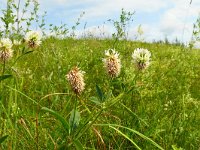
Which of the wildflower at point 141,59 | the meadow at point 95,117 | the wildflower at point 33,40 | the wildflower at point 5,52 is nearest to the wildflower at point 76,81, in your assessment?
the meadow at point 95,117

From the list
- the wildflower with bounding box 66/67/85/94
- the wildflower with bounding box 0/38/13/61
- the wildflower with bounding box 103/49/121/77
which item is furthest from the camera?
the wildflower with bounding box 0/38/13/61

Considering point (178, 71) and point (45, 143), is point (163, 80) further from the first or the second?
point (45, 143)

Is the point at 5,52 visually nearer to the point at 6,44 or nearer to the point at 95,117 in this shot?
the point at 6,44

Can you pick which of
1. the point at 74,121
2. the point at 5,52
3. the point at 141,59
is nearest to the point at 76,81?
the point at 74,121

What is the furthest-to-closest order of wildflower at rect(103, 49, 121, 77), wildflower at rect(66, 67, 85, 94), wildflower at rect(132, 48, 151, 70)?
A: wildflower at rect(132, 48, 151, 70), wildflower at rect(103, 49, 121, 77), wildflower at rect(66, 67, 85, 94)

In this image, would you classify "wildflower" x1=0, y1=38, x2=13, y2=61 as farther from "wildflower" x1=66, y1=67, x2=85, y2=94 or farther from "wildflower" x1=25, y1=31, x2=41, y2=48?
"wildflower" x1=66, y1=67, x2=85, y2=94

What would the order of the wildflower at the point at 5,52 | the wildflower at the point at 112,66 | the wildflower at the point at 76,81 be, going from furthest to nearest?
the wildflower at the point at 5,52 < the wildflower at the point at 112,66 < the wildflower at the point at 76,81

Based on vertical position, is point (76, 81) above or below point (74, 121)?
above

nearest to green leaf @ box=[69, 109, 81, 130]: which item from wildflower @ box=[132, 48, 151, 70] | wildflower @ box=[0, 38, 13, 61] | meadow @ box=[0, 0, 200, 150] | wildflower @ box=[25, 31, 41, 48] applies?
meadow @ box=[0, 0, 200, 150]

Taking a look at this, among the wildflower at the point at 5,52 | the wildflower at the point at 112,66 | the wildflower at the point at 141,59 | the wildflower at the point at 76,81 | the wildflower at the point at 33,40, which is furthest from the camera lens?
the wildflower at the point at 33,40

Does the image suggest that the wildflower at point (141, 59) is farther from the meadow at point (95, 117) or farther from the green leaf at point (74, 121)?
the green leaf at point (74, 121)

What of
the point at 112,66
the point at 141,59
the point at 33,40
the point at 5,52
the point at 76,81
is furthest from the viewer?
the point at 33,40

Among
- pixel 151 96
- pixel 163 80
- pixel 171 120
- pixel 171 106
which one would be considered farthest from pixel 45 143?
pixel 163 80

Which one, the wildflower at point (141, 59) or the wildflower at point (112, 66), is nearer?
the wildflower at point (112, 66)
